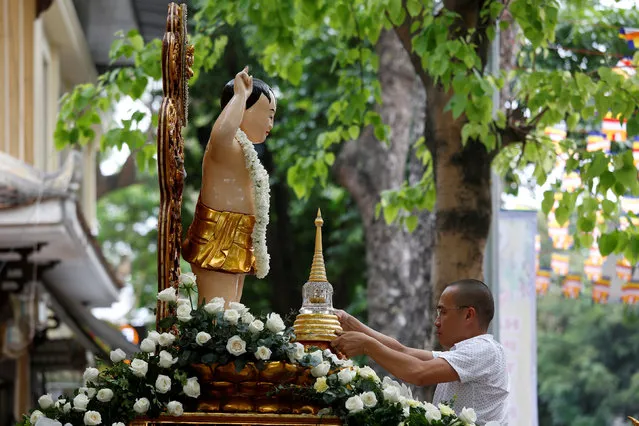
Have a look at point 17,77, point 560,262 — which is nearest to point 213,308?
point 17,77

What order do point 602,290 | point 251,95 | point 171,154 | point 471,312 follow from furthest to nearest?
point 602,290 < point 471,312 < point 251,95 < point 171,154

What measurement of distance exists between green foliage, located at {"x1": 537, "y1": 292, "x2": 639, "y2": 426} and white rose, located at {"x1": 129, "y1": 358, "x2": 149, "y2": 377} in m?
27.3

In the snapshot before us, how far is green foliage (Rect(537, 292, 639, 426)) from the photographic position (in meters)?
32.8

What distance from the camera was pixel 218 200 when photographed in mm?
6059

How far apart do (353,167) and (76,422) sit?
38.7 ft

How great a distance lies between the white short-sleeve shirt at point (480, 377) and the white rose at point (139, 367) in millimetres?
1492

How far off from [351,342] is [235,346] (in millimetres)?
781

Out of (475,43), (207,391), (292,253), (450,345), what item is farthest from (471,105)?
(292,253)

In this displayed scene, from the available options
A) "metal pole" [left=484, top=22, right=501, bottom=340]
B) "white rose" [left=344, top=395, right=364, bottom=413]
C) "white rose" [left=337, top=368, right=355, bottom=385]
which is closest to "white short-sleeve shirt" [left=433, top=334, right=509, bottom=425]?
"white rose" [left=337, top=368, right=355, bottom=385]

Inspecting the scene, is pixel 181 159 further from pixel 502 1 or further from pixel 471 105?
pixel 502 1

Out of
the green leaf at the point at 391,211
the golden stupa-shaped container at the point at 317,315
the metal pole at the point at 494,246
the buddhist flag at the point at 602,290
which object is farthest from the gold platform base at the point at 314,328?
the buddhist flag at the point at 602,290

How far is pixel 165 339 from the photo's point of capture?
17.5ft

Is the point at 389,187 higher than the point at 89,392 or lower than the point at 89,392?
higher

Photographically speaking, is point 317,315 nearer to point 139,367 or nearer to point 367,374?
point 367,374
